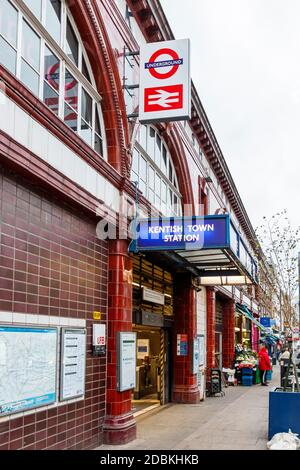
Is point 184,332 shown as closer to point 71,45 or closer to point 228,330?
point 71,45

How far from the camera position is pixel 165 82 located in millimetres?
11734

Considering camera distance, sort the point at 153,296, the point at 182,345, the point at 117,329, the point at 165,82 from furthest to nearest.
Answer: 1. the point at 182,345
2. the point at 153,296
3. the point at 165,82
4. the point at 117,329

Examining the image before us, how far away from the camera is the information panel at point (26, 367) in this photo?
24.0 ft

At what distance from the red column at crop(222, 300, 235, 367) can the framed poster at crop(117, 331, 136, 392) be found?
56.9 feet

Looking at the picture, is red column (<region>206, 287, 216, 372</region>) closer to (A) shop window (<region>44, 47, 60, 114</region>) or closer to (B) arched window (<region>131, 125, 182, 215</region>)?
(B) arched window (<region>131, 125, 182, 215</region>)

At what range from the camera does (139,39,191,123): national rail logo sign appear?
11.6 metres

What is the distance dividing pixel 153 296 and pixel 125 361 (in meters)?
3.99

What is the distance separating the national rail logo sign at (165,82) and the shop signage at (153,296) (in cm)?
462

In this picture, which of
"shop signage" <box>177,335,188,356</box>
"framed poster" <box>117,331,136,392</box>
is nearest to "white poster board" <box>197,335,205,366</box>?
"shop signage" <box>177,335,188,356</box>

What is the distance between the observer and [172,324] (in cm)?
1762

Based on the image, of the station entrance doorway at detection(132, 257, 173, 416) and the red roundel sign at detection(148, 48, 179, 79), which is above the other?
the red roundel sign at detection(148, 48, 179, 79)

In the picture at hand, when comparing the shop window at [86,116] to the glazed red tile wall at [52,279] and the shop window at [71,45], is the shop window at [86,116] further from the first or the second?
the glazed red tile wall at [52,279]

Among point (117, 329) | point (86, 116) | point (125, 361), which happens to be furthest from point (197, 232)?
point (86, 116)
